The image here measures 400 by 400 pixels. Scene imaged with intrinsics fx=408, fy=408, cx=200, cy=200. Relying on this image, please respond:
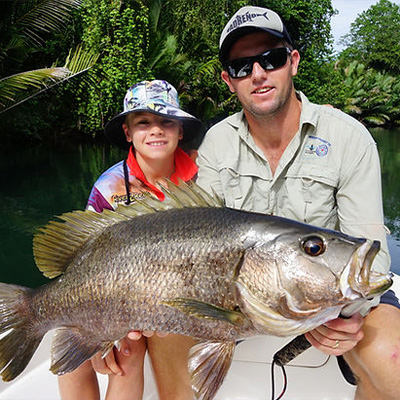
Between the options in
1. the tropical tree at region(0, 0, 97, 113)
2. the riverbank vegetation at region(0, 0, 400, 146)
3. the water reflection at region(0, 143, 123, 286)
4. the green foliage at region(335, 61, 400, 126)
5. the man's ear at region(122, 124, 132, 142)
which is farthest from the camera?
the green foliage at region(335, 61, 400, 126)

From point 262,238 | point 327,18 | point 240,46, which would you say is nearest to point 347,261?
point 262,238

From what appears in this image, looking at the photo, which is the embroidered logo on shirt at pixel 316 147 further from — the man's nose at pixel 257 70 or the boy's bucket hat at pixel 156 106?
the boy's bucket hat at pixel 156 106

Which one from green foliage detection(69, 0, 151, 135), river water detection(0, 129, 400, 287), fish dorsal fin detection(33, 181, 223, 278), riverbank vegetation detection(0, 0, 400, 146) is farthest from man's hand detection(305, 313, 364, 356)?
green foliage detection(69, 0, 151, 135)

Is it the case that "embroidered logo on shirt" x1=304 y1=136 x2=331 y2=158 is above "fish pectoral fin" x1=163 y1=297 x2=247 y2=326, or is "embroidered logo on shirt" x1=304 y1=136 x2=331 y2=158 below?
above

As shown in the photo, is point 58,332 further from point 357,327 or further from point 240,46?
point 240,46

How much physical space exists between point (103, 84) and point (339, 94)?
18868 millimetres

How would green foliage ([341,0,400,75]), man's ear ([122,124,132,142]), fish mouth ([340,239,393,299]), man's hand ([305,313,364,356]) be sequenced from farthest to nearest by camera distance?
green foliage ([341,0,400,75]) < man's ear ([122,124,132,142]) < man's hand ([305,313,364,356]) < fish mouth ([340,239,393,299])

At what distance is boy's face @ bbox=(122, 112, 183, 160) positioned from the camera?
8.75 feet

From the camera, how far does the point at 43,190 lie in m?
11.6

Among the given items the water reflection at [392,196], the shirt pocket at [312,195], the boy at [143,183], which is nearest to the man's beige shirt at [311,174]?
→ the shirt pocket at [312,195]

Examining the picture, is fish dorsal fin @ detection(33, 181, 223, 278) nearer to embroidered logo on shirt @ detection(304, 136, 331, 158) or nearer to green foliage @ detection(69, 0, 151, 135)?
embroidered logo on shirt @ detection(304, 136, 331, 158)

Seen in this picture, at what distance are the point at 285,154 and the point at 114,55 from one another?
16986 millimetres

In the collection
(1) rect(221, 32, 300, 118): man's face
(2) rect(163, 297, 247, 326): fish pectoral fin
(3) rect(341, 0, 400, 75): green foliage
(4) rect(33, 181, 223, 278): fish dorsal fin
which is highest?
(3) rect(341, 0, 400, 75): green foliage

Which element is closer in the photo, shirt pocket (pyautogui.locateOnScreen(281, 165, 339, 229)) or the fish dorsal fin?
the fish dorsal fin
